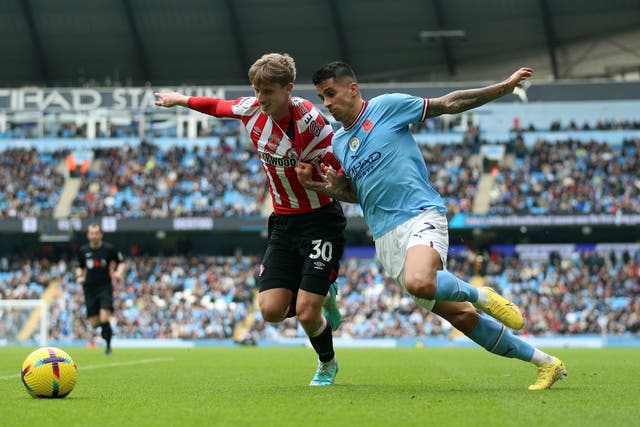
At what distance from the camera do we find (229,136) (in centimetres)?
4172

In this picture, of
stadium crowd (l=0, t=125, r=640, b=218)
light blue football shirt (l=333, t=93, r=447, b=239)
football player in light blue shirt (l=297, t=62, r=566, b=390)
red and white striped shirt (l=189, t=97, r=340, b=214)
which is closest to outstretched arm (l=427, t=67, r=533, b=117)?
football player in light blue shirt (l=297, t=62, r=566, b=390)

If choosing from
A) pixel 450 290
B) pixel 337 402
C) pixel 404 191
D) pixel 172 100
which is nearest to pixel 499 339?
pixel 450 290

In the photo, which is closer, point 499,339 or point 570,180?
point 499,339

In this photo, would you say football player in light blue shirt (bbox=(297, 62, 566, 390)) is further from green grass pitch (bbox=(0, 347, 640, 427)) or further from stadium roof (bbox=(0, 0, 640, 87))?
stadium roof (bbox=(0, 0, 640, 87))

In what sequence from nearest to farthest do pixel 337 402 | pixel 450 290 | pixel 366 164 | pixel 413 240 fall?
pixel 337 402
pixel 450 290
pixel 413 240
pixel 366 164

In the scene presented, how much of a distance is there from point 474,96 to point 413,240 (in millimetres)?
1128

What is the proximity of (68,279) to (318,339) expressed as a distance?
2947 cm

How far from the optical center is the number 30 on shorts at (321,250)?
7.74 m

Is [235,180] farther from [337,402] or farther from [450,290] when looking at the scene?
[337,402]

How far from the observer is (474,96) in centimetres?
671

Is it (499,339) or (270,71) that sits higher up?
(270,71)

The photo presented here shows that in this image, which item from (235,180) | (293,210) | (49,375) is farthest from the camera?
(235,180)

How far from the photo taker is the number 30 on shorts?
7742 mm

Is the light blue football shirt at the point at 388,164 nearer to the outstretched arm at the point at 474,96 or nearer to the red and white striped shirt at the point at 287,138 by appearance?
the outstretched arm at the point at 474,96
